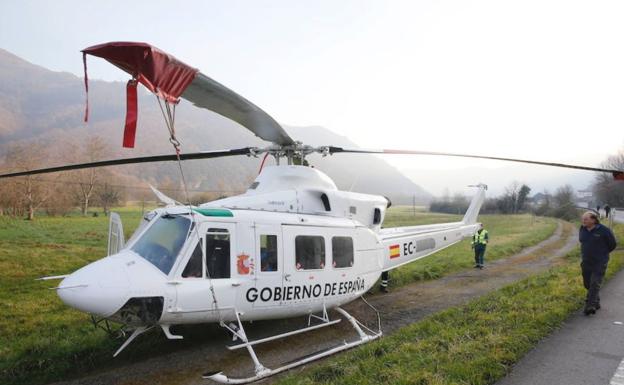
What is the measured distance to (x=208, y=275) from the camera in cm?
616

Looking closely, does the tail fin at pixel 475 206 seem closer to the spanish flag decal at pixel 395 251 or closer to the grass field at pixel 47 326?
the grass field at pixel 47 326

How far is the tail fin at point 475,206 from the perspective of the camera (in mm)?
13395

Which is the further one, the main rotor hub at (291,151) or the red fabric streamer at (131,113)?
the main rotor hub at (291,151)

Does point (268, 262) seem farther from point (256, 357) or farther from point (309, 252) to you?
point (256, 357)

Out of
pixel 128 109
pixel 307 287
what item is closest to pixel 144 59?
pixel 128 109

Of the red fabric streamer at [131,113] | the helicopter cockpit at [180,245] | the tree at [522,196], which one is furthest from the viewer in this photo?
the tree at [522,196]

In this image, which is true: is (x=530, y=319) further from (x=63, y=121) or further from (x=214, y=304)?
(x=63, y=121)

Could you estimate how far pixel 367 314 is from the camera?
911cm

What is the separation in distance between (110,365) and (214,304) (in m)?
2.14

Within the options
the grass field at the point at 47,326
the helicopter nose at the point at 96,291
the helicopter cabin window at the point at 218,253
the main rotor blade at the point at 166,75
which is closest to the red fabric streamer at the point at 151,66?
the main rotor blade at the point at 166,75

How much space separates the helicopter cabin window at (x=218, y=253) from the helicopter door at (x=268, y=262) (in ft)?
1.76

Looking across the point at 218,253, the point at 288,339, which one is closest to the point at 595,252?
the point at 288,339

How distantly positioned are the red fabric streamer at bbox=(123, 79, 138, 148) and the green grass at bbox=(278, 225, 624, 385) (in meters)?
3.64

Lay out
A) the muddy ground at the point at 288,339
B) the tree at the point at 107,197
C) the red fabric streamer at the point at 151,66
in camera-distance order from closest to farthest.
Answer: the red fabric streamer at the point at 151,66 → the muddy ground at the point at 288,339 → the tree at the point at 107,197
